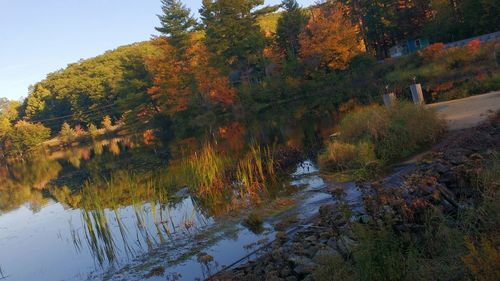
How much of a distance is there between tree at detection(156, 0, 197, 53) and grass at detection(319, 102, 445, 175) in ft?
106

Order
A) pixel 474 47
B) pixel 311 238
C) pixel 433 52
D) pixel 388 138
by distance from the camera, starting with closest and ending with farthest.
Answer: pixel 311 238, pixel 388 138, pixel 474 47, pixel 433 52

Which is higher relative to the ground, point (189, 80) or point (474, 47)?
point (189, 80)

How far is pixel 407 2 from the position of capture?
40.8m

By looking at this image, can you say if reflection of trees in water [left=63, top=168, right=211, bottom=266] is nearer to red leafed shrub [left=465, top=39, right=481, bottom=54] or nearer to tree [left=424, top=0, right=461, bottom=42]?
red leafed shrub [left=465, top=39, right=481, bottom=54]

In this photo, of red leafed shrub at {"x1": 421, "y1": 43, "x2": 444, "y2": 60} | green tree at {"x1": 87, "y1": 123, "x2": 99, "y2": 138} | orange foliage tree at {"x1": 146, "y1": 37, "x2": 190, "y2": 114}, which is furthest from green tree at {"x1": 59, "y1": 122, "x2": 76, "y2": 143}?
red leafed shrub at {"x1": 421, "y1": 43, "x2": 444, "y2": 60}

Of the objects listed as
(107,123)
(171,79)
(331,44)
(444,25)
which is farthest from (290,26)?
(107,123)

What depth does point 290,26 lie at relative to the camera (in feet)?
138

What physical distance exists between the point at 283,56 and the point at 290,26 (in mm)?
3101

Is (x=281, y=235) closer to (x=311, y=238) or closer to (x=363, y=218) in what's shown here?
(x=311, y=238)

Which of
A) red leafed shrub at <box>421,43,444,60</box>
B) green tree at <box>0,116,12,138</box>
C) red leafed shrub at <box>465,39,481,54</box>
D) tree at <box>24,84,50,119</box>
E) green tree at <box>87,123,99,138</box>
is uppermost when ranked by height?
tree at <box>24,84,50,119</box>

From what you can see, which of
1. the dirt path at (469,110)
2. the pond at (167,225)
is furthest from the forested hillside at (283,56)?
the pond at (167,225)

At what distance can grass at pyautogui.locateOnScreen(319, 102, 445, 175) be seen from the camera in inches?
436

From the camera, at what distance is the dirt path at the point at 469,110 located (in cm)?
1154

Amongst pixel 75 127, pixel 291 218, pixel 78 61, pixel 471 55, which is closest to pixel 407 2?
pixel 471 55
